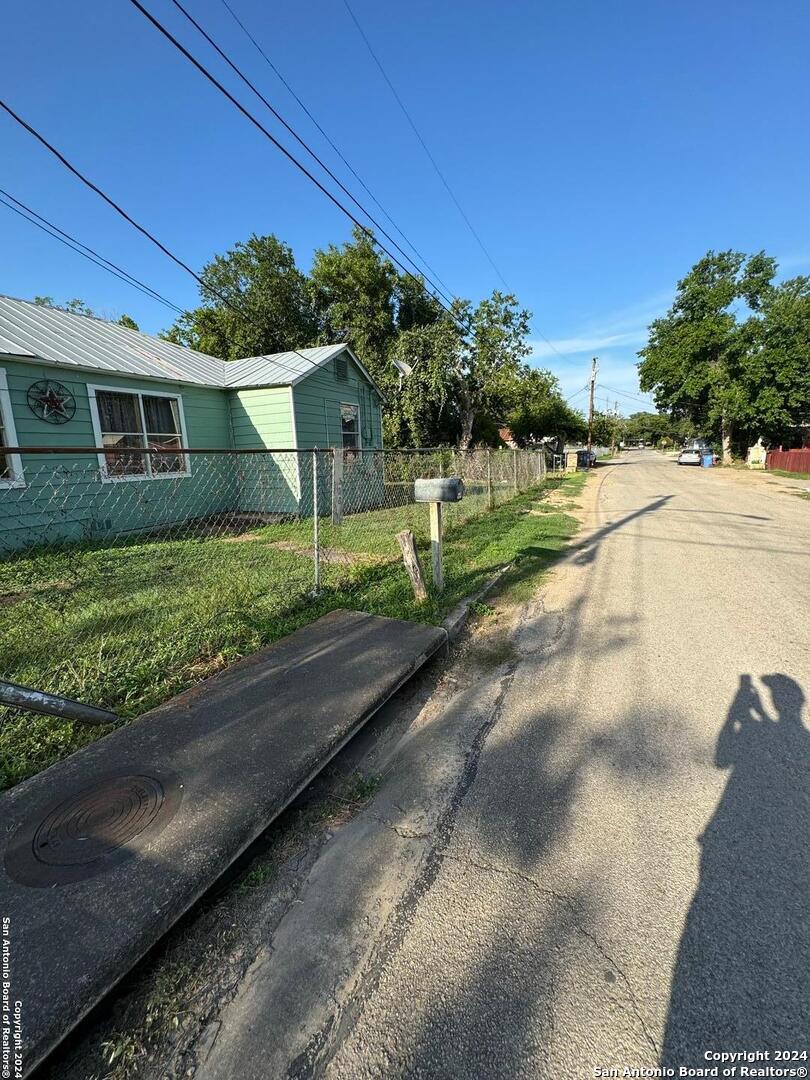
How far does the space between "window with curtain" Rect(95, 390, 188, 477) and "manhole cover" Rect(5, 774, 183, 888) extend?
22.6ft

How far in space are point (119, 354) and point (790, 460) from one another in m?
30.2

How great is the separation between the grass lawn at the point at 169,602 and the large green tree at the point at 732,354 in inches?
1079

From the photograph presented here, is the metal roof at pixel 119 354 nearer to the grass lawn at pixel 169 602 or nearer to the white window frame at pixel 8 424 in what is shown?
the white window frame at pixel 8 424

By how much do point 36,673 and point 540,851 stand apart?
3.39 metres

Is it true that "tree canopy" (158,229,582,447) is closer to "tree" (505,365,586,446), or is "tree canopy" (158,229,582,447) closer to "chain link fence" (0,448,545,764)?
"tree" (505,365,586,446)

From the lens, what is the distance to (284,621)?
13.9 feet

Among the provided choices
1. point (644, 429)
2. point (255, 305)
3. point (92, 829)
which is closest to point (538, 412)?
point (255, 305)

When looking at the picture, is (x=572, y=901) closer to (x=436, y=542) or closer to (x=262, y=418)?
(x=436, y=542)

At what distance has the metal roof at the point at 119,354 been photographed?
24.0 feet

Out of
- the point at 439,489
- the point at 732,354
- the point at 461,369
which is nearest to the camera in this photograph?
the point at 439,489

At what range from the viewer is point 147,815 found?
6.41ft

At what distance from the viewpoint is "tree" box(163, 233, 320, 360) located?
24.7m

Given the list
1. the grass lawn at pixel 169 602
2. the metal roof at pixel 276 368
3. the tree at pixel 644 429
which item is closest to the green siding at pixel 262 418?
the metal roof at pixel 276 368

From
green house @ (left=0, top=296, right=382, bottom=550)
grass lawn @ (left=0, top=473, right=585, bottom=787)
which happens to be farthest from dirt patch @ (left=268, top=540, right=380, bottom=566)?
green house @ (left=0, top=296, right=382, bottom=550)
